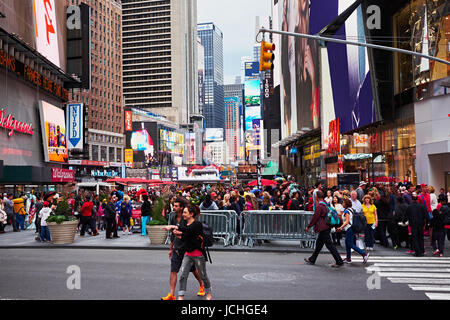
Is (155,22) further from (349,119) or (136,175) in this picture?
(349,119)

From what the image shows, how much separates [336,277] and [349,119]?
3074 cm

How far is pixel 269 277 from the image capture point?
9.73 m

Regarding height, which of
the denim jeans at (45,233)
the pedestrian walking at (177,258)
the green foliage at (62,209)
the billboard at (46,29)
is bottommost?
the denim jeans at (45,233)

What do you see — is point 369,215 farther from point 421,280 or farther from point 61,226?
point 61,226

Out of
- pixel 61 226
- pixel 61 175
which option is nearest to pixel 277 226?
pixel 61 226

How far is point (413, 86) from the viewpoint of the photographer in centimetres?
2745

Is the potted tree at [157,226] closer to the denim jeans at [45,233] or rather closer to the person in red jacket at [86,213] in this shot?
the person in red jacket at [86,213]

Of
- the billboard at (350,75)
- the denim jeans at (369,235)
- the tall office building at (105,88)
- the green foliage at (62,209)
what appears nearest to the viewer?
the denim jeans at (369,235)

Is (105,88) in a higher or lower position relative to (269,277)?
higher

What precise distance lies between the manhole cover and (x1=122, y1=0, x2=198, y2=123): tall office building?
17463cm

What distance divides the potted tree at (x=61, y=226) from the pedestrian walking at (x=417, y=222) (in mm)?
11674

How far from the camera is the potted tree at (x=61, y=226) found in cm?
1627

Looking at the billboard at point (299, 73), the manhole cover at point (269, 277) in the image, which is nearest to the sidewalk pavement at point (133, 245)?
the manhole cover at point (269, 277)

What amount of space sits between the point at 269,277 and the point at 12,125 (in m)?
32.4
